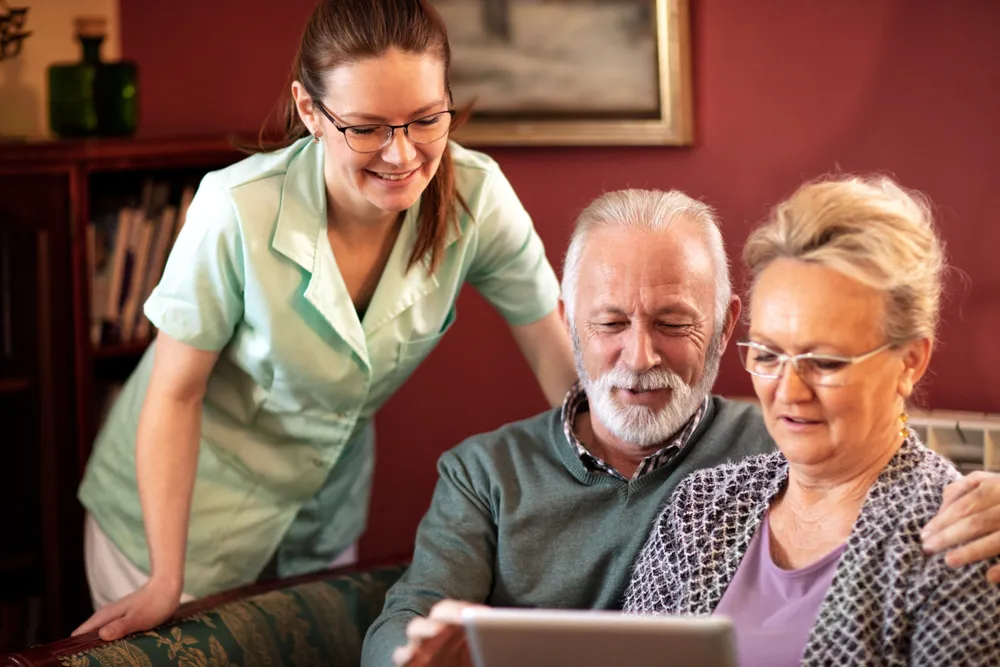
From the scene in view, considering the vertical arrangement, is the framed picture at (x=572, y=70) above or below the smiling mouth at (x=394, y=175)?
above

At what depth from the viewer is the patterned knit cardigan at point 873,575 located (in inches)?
53.9

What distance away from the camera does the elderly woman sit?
4.73 feet

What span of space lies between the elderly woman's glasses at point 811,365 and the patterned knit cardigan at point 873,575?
0.15 m

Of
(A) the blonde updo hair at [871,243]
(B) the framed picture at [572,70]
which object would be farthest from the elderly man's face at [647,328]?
(B) the framed picture at [572,70]

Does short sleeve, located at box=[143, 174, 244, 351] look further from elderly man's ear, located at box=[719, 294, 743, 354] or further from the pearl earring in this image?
the pearl earring

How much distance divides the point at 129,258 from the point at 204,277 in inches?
30.7

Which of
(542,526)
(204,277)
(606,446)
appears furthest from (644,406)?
(204,277)

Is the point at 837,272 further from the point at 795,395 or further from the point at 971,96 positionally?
the point at 971,96

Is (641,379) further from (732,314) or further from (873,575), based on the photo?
(873,575)

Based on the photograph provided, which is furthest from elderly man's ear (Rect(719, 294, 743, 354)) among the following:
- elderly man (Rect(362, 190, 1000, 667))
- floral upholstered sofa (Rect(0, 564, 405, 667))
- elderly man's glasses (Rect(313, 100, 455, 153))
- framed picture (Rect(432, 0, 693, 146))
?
framed picture (Rect(432, 0, 693, 146))

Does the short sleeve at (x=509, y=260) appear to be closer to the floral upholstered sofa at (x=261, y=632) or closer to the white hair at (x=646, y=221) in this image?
the white hair at (x=646, y=221)

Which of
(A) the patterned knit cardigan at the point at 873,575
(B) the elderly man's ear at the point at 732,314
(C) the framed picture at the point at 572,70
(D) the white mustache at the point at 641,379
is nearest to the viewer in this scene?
(A) the patterned knit cardigan at the point at 873,575

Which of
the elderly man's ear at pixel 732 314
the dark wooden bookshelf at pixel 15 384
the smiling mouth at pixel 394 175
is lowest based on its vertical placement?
the dark wooden bookshelf at pixel 15 384

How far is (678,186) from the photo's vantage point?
2951 millimetres
